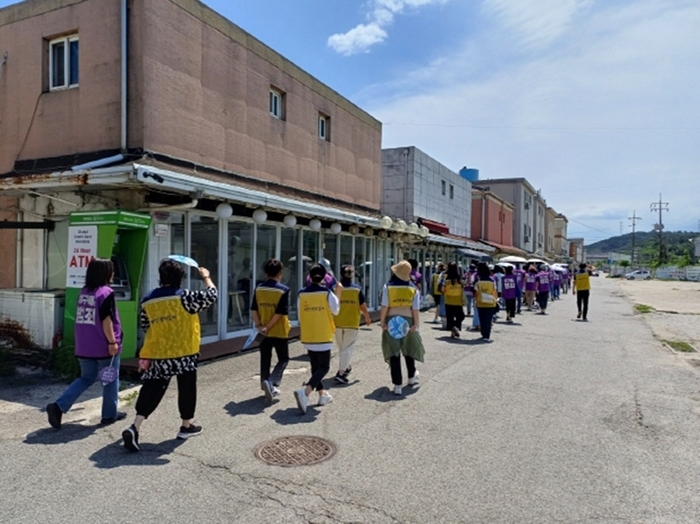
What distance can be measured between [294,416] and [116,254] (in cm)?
436

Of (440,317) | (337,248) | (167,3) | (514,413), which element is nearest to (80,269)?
(167,3)

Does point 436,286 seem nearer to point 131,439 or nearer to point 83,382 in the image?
point 83,382

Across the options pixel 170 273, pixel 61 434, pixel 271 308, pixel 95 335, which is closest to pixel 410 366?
pixel 271 308

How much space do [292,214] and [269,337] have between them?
5540 mm

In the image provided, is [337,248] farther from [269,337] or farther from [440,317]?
[269,337]

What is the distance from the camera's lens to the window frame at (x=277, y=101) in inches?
481

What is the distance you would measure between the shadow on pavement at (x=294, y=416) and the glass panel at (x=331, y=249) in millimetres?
8145

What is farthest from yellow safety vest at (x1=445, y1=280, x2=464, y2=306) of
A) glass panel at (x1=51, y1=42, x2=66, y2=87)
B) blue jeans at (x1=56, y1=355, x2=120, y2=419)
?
glass panel at (x1=51, y1=42, x2=66, y2=87)

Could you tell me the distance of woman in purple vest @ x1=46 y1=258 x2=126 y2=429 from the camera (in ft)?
17.8

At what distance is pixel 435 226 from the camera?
23.5 meters

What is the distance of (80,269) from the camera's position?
770cm

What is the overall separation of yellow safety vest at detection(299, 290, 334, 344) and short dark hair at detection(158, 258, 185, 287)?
5.55 ft

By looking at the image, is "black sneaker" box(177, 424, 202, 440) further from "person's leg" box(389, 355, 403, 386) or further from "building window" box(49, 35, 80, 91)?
"building window" box(49, 35, 80, 91)

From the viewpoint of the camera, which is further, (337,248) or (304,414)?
(337,248)
